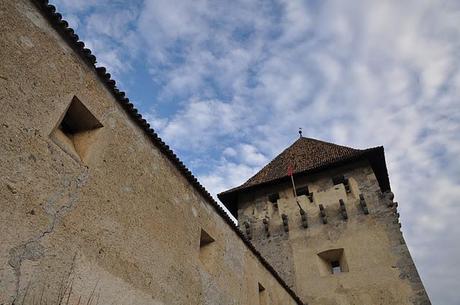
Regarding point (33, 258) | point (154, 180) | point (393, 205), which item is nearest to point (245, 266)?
point (154, 180)

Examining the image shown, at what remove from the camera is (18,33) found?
12.0 feet

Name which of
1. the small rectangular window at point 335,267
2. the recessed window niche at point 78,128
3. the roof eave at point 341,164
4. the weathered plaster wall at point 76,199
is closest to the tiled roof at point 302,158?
the roof eave at point 341,164

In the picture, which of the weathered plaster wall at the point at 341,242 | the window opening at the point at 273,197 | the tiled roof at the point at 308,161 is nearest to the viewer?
the weathered plaster wall at the point at 341,242

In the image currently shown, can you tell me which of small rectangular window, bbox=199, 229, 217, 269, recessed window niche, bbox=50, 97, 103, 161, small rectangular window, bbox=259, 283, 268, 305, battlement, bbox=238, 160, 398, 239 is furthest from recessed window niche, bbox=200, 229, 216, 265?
battlement, bbox=238, 160, 398, 239

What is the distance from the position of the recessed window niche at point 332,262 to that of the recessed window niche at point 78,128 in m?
9.55

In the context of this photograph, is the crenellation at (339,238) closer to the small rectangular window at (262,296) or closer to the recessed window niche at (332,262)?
the recessed window niche at (332,262)

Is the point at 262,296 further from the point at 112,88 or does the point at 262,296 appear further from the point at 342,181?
the point at 342,181

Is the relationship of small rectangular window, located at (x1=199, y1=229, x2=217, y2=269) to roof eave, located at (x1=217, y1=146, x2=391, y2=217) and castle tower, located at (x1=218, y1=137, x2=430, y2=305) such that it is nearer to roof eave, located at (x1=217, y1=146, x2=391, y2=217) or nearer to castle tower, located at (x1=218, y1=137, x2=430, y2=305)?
castle tower, located at (x1=218, y1=137, x2=430, y2=305)

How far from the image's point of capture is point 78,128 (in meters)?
4.48

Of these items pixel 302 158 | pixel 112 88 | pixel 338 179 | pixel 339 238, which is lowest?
pixel 112 88

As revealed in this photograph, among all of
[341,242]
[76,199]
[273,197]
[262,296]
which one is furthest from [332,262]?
[76,199]

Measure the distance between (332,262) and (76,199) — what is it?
34.9ft

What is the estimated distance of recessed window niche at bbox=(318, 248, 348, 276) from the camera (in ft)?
38.9

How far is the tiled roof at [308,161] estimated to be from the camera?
13.6 metres
